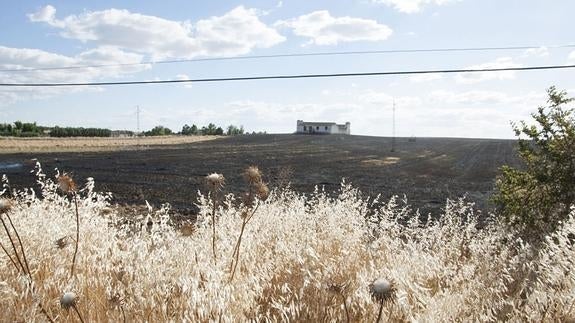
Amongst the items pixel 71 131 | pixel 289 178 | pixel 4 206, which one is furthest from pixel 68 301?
pixel 71 131

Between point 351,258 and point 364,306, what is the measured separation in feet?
4.90

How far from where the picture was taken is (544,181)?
802 cm

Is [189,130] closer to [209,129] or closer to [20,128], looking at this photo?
[209,129]

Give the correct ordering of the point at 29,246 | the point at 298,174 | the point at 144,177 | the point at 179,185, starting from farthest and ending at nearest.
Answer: the point at 298,174, the point at 144,177, the point at 179,185, the point at 29,246

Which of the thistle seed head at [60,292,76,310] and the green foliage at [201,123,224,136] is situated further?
the green foliage at [201,123,224,136]

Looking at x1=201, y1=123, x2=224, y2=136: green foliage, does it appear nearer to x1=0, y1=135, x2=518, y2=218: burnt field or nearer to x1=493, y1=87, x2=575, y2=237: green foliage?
x1=0, y1=135, x2=518, y2=218: burnt field

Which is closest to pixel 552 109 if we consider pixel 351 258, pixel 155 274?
pixel 351 258

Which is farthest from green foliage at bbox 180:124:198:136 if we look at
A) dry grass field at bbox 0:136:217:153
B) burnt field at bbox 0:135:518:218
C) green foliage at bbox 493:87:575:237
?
green foliage at bbox 493:87:575:237

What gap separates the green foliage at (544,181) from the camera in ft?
25.7

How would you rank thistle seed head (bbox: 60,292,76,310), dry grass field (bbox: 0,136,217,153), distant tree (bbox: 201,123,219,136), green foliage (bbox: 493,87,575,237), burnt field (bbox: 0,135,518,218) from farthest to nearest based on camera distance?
distant tree (bbox: 201,123,219,136), dry grass field (bbox: 0,136,217,153), burnt field (bbox: 0,135,518,218), green foliage (bbox: 493,87,575,237), thistle seed head (bbox: 60,292,76,310)

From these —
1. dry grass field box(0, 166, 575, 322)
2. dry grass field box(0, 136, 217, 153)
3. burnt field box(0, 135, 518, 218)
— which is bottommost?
burnt field box(0, 135, 518, 218)

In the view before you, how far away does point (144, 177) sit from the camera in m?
22.6

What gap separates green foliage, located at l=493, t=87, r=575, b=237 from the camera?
7.84 m

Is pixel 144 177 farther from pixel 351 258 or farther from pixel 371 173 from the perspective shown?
Result: pixel 351 258
